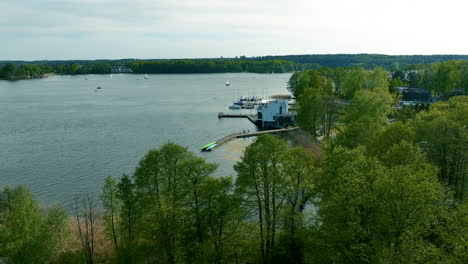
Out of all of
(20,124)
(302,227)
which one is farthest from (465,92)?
(20,124)

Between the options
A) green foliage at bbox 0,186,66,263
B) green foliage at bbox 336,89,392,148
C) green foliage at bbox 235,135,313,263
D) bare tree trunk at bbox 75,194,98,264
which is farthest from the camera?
green foliage at bbox 336,89,392,148

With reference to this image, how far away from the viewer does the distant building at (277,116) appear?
7012 centimetres

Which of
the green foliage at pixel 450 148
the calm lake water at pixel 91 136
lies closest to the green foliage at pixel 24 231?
Result: the calm lake water at pixel 91 136

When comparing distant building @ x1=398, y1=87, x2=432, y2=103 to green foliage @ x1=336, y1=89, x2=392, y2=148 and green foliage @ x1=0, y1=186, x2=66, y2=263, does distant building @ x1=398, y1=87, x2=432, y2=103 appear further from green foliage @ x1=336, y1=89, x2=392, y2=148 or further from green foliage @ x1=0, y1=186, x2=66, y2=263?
green foliage @ x1=0, y1=186, x2=66, y2=263

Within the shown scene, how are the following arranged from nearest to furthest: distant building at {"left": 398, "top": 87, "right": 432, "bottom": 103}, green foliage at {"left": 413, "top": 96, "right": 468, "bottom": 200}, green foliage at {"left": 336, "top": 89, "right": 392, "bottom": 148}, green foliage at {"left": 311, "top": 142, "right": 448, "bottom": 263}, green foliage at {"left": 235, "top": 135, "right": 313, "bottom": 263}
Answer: green foliage at {"left": 311, "top": 142, "right": 448, "bottom": 263} < green foliage at {"left": 235, "top": 135, "right": 313, "bottom": 263} < green foliage at {"left": 413, "top": 96, "right": 468, "bottom": 200} < green foliage at {"left": 336, "top": 89, "right": 392, "bottom": 148} < distant building at {"left": 398, "top": 87, "right": 432, "bottom": 103}

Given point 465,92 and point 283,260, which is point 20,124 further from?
point 465,92

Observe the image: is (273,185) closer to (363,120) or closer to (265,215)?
(265,215)

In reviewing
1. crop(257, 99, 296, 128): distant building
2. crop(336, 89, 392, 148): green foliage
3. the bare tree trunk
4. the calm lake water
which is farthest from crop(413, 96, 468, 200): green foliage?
crop(257, 99, 296, 128): distant building

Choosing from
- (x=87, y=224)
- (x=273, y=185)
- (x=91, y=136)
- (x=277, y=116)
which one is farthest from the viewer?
(x=277, y=116)

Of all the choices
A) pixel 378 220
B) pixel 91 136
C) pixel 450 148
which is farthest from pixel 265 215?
pixel 91 136

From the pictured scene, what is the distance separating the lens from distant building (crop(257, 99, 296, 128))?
70.1 m

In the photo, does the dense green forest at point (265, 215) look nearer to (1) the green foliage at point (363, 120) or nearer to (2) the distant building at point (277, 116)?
(1) the green foliage at point (363, 120)

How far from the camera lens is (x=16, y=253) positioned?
18.5 m

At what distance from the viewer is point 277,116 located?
7031 cm
